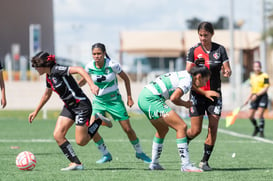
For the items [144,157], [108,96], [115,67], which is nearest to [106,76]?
[115,67]

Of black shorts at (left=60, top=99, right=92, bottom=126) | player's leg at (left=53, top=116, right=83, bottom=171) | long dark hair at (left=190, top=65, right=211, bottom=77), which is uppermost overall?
long dark hair at (left=190, top=65, right=211, bottom=77)

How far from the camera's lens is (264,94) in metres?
20.7

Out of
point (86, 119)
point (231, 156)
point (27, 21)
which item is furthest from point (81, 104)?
point (27, 21)

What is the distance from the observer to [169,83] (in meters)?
10.7

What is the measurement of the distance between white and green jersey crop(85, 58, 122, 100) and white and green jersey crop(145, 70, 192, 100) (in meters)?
1.78

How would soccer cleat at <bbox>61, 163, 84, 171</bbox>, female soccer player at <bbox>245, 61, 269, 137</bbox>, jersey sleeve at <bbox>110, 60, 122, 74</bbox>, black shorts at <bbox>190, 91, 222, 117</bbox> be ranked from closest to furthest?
1. soccer cleat at <bbox>61, 163, 84, 171</bbox>
2. black shorts at <bbox>190, 91, 222, 117</bbox>
3. jersey sleeve at <bbox>110, 60, 122, 74</bbox>
4. female soccer player at <bbox>245, 61, 269, 137</bbox>

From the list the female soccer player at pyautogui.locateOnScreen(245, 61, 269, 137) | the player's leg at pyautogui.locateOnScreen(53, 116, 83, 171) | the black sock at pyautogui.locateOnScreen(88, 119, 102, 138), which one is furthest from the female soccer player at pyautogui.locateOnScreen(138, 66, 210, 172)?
the female soccer player at pyautogui.locateOnScreen(245, 61, 269, 137)

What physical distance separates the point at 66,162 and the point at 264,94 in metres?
9.41

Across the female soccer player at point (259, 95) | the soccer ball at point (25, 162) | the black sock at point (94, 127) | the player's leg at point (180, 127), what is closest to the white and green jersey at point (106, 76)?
the black sock at point (94, 127)

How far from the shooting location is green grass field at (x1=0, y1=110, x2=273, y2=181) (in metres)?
10.4

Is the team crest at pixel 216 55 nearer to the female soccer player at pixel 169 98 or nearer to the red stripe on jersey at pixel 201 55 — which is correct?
the red stripe on jersey at pixel 201 55

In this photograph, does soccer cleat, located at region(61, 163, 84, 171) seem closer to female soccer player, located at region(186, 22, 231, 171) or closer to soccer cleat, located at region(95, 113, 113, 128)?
soccer cleat, located at region(95, 113, 113, 128)

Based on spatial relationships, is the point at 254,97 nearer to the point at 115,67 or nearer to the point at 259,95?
the point at 259,95

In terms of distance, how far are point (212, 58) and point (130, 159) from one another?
2875mm
